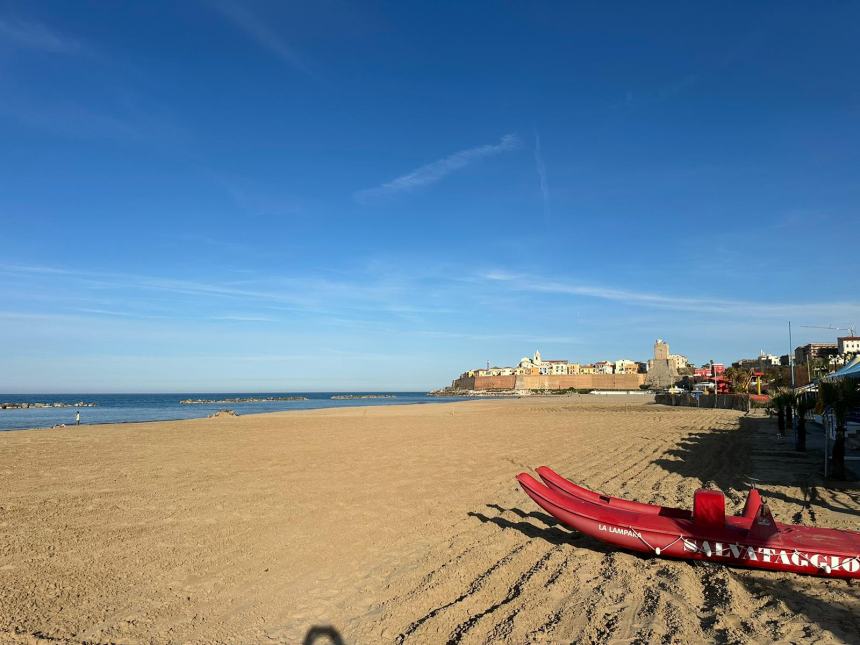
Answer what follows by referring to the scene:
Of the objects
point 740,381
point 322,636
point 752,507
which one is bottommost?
point 322,636

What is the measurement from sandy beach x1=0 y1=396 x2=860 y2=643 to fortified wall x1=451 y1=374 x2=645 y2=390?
12813 cm

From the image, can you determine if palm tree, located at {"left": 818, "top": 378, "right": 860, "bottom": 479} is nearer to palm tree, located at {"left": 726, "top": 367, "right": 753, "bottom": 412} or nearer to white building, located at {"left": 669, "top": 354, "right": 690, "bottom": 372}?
palm tree, located at {"left": 726, "top": 367, "right": 753, "bottom": 412}

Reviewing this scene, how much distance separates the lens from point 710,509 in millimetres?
5500

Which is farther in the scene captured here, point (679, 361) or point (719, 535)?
point (679, 361)

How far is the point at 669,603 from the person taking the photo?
15.1 ft

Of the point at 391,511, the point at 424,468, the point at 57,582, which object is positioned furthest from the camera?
the point at 424,468

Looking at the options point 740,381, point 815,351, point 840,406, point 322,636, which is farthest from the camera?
point 815,351

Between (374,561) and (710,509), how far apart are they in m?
3.37

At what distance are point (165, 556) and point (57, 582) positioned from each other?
104 centimetres

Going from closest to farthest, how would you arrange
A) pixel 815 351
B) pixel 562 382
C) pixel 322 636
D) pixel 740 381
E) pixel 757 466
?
pixel 322 636, pixel 757 466, pixel 740 381, pixel 815 351, pixel 562 382

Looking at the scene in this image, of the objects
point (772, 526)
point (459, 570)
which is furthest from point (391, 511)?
point (772, 526)

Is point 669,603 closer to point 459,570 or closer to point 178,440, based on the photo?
point 459,570

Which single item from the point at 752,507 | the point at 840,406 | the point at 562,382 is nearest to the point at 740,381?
the point at 840,406

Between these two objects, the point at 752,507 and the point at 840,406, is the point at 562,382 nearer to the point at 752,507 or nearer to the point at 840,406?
the point at 840,406
